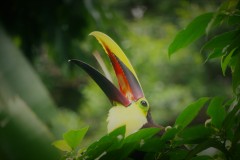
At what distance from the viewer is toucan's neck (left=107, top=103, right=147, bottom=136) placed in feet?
2.19

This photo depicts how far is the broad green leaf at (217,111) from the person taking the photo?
20.8 inches

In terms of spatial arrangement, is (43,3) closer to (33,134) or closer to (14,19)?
(14,19)

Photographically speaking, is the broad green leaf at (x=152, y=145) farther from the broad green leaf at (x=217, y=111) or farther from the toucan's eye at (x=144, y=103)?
the toucan's eye at (x=144, y=103)

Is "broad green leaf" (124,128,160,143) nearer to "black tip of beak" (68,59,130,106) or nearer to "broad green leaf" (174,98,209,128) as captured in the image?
"broad green leaf" (174,98,209,128)

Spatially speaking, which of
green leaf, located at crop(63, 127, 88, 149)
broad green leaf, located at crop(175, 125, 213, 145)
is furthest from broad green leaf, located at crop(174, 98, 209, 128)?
green leaf, located at crop(63, 127, 88, 149)

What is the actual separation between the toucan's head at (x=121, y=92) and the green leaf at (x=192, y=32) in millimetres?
160

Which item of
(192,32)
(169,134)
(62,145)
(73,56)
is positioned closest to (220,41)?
(192,32)

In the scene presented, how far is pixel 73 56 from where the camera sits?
7.56 ft

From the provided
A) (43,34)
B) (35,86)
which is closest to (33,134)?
(35,86)

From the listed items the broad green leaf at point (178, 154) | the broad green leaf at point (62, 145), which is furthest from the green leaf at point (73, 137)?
the broad green leaf at point (178, 154)

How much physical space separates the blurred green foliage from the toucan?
0.39ft

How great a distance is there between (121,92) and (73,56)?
5.39 ft

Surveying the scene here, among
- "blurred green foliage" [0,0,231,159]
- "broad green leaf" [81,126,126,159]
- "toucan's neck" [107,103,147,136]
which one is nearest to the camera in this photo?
"broad green leaf" [81,126,126,159]

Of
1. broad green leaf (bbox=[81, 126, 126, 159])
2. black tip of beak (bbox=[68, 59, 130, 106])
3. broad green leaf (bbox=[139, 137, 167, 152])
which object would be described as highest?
black tip of beak (bbox=[68, 59, 130, 106])
